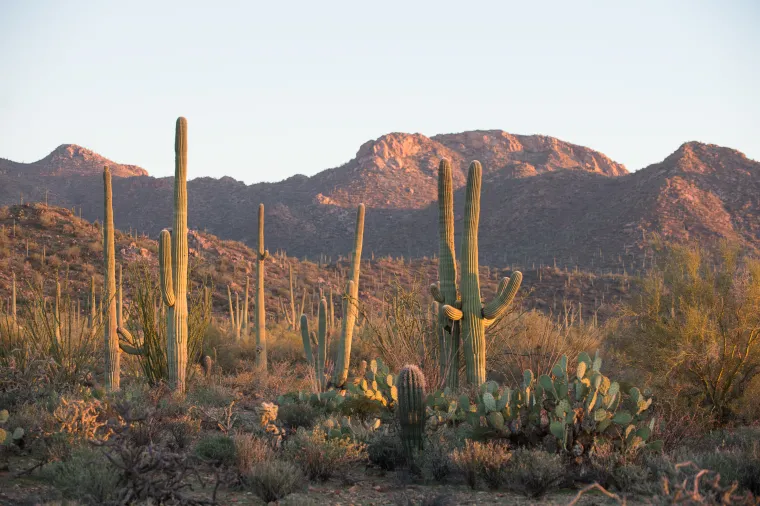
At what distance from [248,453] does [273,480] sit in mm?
776

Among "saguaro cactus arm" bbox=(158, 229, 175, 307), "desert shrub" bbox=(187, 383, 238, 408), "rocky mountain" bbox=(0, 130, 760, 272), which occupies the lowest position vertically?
"desert shrub" bbox=(187, 383, 238, 408)

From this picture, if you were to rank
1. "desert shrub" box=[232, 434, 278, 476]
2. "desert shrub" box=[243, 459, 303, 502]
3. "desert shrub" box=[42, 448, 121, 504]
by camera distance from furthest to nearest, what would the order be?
"desert shrub" box=[232, 434, 278, 476]
"desert shrub" box=[243, 459, 303, 502]
"desert shrub" box=[42, 448, 121, 504]

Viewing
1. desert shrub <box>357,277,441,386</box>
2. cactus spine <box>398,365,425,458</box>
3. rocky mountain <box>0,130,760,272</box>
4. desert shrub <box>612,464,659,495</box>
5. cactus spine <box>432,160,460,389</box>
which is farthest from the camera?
rocky mountain <box>0,130,760,272</box>

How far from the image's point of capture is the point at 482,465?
6441mm

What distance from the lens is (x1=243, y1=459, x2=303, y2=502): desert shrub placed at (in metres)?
5.95

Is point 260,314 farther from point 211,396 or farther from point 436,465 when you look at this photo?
point 436,465

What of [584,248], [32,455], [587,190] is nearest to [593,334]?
[32,455]

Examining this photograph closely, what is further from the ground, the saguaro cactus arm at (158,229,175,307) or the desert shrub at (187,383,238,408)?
the saguaro cactus arm at (158,229,175,307)

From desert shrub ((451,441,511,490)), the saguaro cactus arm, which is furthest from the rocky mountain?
desert shrub ((451,441,511,490))

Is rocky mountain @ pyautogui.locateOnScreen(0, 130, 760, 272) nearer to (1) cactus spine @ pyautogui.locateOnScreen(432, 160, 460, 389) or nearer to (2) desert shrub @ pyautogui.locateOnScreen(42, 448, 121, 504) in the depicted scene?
(1) cactus spine @ pyautogui.locateOnScreen(432, 160, 460, 389)

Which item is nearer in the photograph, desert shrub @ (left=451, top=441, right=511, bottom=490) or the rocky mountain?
desert shrub @ (left=451, top=441, right=511, bottom=490)

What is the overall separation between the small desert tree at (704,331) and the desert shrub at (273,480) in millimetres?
5918

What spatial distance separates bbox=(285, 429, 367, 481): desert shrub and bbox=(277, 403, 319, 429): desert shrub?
1972mm

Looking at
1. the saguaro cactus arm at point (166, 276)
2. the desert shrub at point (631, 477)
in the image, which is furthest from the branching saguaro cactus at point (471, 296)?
the saguaro cactus arm at point (166, 276)
